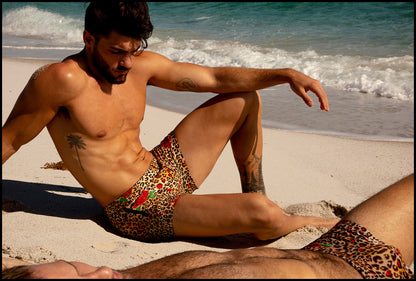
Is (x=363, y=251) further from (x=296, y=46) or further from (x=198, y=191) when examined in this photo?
(x=296, y=46)

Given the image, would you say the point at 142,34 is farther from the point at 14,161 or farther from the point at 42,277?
the point at 14,161

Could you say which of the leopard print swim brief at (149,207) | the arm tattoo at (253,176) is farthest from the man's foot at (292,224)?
the leopard print swim brief at (149,207)

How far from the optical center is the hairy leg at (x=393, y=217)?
2.39 meters

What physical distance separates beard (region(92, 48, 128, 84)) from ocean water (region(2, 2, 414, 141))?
0.38m

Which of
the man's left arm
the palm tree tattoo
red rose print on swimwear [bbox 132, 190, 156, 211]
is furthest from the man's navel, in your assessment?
the man's left arm

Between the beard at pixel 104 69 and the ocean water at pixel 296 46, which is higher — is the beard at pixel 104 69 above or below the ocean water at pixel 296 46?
above

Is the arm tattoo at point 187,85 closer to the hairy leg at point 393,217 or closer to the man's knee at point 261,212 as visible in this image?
the man's knee at point 261,212

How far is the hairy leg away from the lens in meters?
2.39

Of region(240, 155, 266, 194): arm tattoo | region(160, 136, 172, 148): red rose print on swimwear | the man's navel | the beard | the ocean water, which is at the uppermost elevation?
the beard

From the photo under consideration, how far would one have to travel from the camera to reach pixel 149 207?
317 cm

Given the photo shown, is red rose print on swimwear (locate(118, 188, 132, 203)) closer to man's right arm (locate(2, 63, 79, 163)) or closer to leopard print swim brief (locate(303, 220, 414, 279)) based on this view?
man's right arm (locate(2, 63, 79, 163))

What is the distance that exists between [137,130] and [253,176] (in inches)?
33.9

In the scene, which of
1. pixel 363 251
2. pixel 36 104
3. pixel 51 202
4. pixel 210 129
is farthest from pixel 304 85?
pixel 51 202

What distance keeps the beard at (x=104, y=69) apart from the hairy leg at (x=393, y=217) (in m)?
1.54
